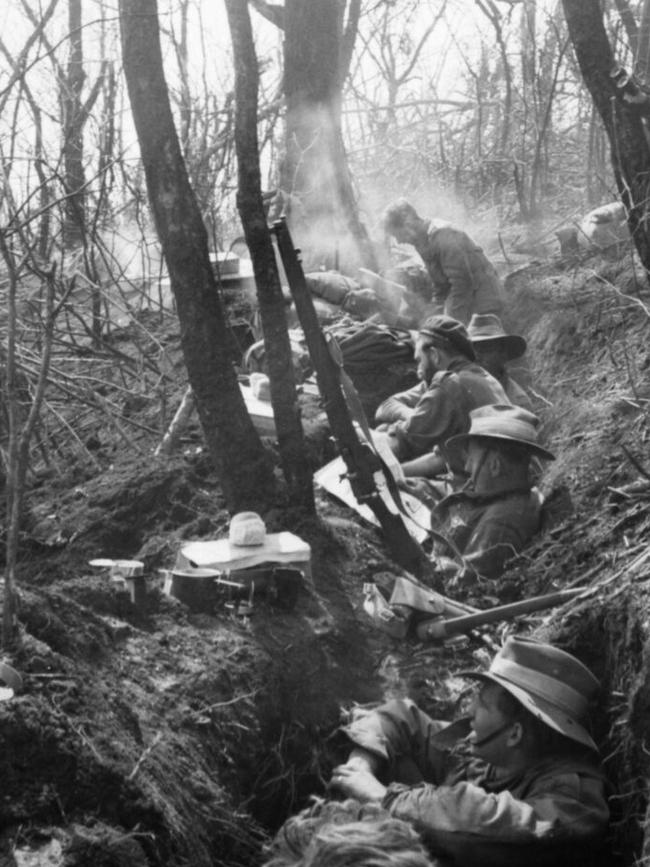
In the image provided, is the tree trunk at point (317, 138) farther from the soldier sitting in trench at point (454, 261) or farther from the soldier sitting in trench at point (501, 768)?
the soldier sitting in trench at point (501, 768)

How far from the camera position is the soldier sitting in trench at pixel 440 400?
29.3 ft

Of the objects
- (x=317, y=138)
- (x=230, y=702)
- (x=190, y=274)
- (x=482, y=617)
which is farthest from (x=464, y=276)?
(x=230, y=702)

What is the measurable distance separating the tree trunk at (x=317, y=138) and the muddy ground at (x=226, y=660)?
521 cm

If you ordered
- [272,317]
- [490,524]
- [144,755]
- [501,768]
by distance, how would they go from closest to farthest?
[144,755] < [501,768] < [272,317] < [490,524]

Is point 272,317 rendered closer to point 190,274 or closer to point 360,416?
point 190,274

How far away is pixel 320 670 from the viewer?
18.6 ft

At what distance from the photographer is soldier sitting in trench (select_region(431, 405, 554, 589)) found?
7742mm

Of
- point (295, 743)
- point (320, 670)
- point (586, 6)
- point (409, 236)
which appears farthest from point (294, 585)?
point (409, 236)

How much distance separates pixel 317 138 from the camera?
44.7 ft

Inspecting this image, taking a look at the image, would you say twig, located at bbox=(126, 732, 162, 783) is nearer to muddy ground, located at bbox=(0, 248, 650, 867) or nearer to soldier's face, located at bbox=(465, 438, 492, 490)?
muddy ground, located at bbox=(0, 248, 650, 867)

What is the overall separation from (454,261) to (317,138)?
117 inches

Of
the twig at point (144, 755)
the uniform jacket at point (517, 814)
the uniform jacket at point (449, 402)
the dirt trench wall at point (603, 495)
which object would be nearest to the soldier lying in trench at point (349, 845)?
the twig at point (144, 755)

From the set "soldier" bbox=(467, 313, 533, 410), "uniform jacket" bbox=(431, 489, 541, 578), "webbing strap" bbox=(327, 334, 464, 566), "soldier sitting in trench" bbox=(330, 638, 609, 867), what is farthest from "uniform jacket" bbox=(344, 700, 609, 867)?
"soldier" bbox=(467, 313, 533, 410)

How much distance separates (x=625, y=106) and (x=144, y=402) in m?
5.11
